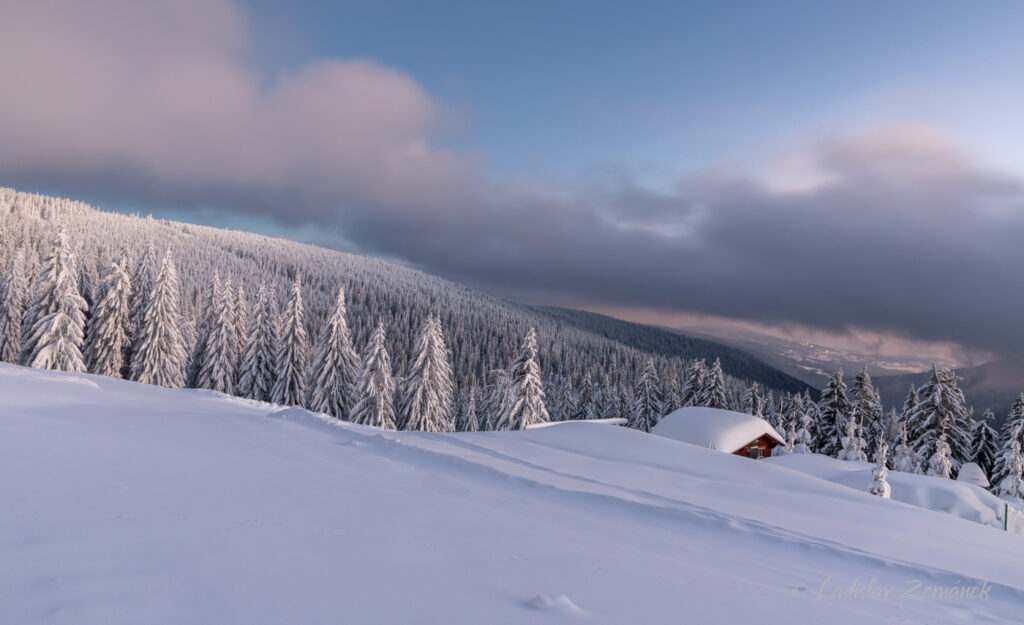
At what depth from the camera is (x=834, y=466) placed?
24906mm

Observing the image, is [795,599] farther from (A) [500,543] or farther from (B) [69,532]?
(B) [69,532]

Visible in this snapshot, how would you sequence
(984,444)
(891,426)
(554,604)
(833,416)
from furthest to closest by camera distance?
(891,426) < (833,416) < (984,444) < (554,604)

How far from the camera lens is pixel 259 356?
40938 mm

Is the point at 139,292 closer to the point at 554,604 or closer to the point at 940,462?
the point at 554,604

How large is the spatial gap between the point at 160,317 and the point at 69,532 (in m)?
40.7

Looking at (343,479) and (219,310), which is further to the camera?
(219,310)

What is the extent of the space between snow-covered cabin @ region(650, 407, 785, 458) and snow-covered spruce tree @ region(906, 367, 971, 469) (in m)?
15.4

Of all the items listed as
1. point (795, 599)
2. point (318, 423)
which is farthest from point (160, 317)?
point (795, 599)

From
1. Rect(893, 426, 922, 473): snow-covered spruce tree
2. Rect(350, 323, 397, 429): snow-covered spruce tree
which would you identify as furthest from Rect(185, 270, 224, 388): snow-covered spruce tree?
Rect(893, 426, 922, 473): snow-covered spruce tree

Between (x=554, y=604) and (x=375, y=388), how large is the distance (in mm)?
33618

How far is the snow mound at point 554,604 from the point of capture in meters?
4.11

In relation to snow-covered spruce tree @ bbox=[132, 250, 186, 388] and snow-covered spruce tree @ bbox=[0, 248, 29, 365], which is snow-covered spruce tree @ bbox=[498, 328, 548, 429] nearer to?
snow-covered spruce tree @ bbox=[132, 250, 186, 388]

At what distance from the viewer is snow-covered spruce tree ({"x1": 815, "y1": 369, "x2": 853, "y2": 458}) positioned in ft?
146

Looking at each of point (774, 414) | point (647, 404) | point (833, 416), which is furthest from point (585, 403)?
point (833, 416)
